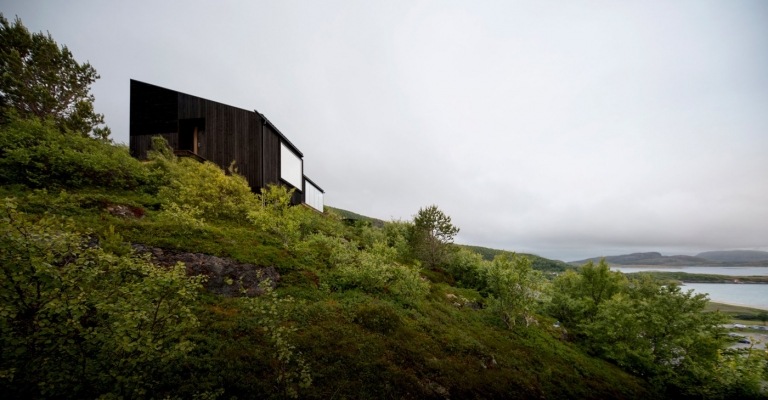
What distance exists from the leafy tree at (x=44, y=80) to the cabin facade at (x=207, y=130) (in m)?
4.54

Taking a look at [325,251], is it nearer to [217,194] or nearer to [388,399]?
[217,194]

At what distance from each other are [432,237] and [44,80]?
35259 millimetres

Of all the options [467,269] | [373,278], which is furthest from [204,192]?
[467,269]

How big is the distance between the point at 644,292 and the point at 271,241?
27.1m

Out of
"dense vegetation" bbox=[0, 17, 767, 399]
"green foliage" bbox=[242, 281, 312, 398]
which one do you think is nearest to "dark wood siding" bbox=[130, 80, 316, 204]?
"dense vegetation" bbox=[0, 17, 767, 399]

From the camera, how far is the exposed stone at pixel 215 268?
27.1 ft

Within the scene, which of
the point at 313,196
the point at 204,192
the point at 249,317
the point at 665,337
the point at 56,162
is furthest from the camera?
the point at 313,196

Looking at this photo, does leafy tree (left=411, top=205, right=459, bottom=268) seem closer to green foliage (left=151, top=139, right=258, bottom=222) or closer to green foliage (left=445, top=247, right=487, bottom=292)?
green foliage (left=445, top=247, right=487, bottom=292)

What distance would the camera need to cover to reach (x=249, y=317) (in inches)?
283

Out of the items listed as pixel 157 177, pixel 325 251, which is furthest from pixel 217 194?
pixel 325 251

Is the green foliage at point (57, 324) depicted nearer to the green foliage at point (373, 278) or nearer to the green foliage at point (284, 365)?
the green foliage at point (284, 365)

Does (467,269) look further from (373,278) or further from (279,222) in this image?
(279,222)

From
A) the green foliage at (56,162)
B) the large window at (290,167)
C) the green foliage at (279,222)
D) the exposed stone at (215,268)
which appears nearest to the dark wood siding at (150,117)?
the green foliage at (56,162)

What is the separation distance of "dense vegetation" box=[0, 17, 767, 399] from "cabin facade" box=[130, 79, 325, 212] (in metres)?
3.58
